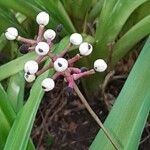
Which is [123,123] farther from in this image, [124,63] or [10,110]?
[124,63]

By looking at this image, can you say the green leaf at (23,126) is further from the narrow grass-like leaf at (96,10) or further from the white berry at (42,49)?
the narrow grass-like leaf at (96,10)

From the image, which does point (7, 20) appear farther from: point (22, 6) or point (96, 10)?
point (96, 10)

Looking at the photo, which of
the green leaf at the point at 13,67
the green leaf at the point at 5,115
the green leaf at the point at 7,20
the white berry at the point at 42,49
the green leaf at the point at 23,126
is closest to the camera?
the white berry at the point at 42,49

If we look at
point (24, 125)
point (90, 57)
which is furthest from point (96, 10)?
point (24, 125)

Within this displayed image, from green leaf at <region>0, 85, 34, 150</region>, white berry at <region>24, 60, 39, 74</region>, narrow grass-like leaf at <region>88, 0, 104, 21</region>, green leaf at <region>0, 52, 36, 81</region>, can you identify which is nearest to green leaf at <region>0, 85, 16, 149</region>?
green leaf at <region>0, 85, 34, 150</region>

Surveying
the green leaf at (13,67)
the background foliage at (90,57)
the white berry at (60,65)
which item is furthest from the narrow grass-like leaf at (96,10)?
the white berry at (60,65)

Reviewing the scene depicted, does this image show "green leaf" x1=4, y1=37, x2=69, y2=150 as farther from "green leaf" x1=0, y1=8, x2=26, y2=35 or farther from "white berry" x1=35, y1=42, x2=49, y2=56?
"green leaf" x1=0, y1=8, x2=26, y2=35
